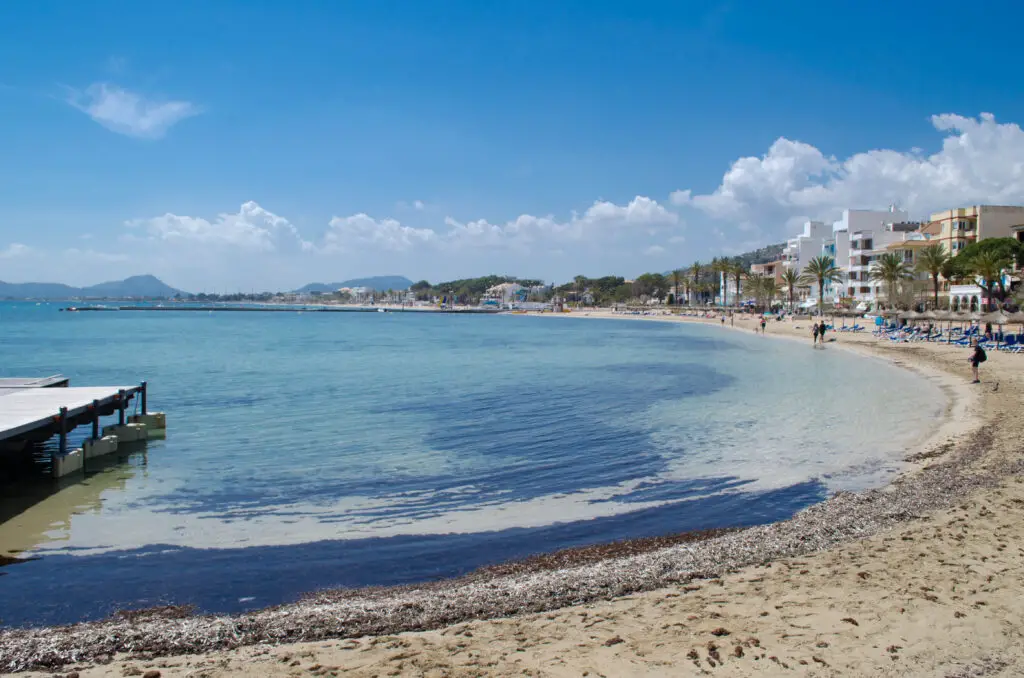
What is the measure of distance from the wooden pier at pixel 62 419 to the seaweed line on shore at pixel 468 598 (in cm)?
966

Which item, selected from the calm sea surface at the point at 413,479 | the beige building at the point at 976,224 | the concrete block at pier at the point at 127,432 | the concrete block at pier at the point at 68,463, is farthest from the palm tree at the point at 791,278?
the concrete block at pier at the point at 68,463

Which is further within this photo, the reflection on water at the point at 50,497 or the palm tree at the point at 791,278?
the palm tree at the point at 791,278

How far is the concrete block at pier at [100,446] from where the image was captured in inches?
677

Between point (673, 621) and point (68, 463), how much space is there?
1446cm

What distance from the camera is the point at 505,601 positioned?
7.91m

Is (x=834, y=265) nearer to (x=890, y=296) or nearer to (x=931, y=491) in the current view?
(x=890, y=296)

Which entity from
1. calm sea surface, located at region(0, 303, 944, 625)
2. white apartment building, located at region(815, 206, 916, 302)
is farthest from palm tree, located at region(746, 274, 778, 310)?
calm sea surface, located at region(0, 303, 944, 625)

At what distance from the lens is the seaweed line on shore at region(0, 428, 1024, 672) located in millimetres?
7141

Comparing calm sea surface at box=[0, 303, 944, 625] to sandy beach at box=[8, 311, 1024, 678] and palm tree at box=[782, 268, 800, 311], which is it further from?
palm tree at box=[782, 268, 800, 311]

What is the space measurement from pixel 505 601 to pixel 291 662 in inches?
95.1

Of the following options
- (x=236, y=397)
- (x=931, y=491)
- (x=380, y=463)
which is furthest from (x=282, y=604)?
(x=236, y=397)

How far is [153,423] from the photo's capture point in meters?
21.1

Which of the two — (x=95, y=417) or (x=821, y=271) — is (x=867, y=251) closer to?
(x=821, y=271)

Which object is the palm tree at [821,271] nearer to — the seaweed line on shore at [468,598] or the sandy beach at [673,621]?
the seaweed line on shore at [468,598]
